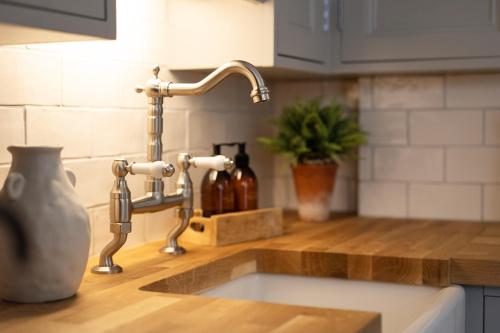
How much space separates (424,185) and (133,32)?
3.46 ft

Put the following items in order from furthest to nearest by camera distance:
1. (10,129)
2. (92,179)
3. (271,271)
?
(271,271)
(92,179)
(10,129)

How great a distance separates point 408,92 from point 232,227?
32.6 inches

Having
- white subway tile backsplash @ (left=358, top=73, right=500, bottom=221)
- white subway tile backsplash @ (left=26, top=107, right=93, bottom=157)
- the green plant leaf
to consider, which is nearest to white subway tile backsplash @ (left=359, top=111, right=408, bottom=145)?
white subway tile backsplash @ (left=358, top=73, right=500, bottom=221)

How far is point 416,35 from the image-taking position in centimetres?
224

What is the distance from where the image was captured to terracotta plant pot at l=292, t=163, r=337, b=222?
244 centimetres

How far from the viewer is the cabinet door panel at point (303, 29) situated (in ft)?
6.68

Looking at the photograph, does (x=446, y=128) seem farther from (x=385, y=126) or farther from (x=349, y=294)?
(x=349, y=294)

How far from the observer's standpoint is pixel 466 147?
2.47 meters

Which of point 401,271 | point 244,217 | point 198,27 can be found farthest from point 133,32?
point 401,271

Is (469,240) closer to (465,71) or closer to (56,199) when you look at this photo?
(465,71)

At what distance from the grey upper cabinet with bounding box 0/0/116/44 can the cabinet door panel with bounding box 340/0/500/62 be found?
1.10 meters

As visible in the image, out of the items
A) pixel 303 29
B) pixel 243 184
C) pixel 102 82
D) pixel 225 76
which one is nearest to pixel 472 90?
pixel 303 29

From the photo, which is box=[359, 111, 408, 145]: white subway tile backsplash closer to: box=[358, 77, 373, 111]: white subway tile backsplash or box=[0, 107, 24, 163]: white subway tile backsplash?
box=[358, 77, 373, 111]: white subway tile backsplash

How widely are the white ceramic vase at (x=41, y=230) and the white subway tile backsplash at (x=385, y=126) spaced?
1364mm
